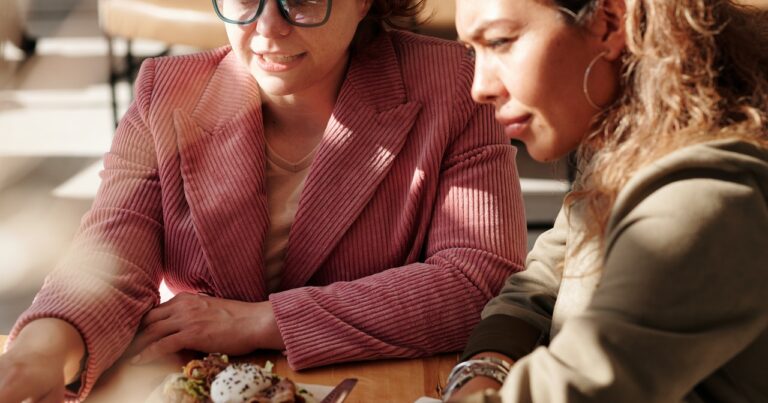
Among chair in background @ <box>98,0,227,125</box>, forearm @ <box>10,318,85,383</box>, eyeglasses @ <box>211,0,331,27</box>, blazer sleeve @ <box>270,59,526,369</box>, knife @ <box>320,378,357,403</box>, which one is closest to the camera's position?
knife @ <box>320,378,357,403</box>

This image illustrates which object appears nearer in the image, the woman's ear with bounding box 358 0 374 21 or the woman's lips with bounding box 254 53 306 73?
the woman's lips with bounding box 254 53 306 73

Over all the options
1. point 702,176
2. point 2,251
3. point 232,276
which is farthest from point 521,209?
point 2,251

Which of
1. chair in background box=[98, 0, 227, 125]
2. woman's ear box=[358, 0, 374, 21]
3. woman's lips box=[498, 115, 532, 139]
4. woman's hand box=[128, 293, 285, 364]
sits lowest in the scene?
A: chair in background box=[98, 0, 227, 125]

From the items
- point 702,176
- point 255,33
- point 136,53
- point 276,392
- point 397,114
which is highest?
point 702,176

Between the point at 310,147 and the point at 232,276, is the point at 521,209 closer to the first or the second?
the point at 310,147

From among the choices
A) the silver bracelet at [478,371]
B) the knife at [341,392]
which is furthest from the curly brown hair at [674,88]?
the knife at [341,392]

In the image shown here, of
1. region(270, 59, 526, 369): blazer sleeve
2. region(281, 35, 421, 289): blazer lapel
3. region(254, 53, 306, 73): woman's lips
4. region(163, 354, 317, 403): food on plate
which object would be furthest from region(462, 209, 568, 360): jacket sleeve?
region(254, 53, 306, 73): woman's lips

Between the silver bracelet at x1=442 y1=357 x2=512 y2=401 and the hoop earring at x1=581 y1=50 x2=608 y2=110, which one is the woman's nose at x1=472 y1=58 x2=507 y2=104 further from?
the silver bracelet at x1=442 y1=357 x2=512 y2=401

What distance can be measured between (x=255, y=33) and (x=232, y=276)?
1.22 feet

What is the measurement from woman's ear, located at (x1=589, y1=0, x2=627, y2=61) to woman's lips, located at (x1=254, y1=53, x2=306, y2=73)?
623 mm

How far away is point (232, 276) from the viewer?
1.67 meters

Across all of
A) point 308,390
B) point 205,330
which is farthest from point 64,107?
point 308,390

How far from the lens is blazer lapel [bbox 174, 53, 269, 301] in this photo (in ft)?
5.49

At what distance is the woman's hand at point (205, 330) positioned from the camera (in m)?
1.52
